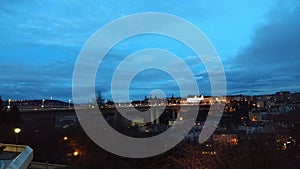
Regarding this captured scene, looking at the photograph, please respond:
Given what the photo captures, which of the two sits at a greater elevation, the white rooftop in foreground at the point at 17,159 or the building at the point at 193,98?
the building at the point at 193,98

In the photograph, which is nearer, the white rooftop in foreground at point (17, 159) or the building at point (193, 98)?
the white rooftop in foreground at point (17, 159)

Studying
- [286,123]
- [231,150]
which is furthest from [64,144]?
[231,150]

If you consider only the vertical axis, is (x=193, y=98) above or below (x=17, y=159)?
above

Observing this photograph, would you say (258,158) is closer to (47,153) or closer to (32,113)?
(47,153)

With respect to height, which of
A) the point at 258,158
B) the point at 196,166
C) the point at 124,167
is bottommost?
the point at 124,167

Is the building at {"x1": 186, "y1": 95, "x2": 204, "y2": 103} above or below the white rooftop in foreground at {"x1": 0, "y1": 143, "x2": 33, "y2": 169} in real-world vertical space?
above

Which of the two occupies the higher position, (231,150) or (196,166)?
(231,150)

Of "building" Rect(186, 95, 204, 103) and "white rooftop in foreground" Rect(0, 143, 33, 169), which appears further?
"building" Rect(186, 95, 204, 103)

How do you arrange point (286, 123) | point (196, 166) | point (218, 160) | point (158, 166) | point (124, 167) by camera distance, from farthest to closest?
point (124, 167), point (158, 166), point (286, 123), point (196, 166), point (218, 160)

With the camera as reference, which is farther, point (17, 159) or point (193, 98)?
point (193, 98)

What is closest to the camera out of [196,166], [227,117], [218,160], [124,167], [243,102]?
[218,160]

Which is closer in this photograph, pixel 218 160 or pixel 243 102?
pixel 218 160
